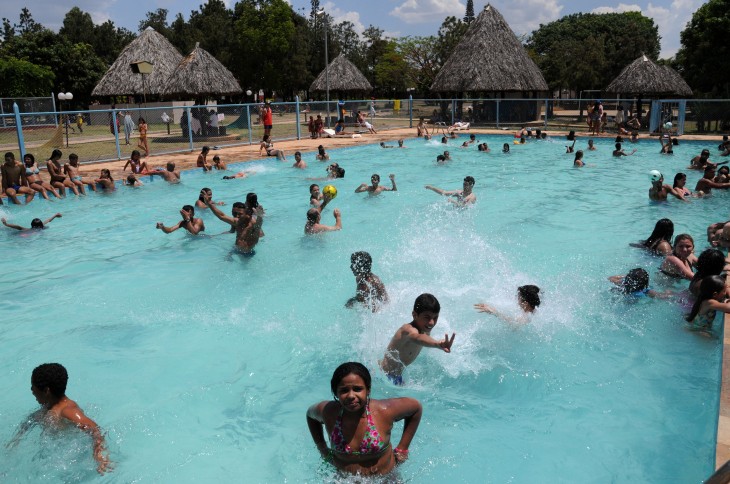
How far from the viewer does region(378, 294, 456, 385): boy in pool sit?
450 cm

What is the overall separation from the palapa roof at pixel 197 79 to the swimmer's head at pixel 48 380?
2427 centimetres

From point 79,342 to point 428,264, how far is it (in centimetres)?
518

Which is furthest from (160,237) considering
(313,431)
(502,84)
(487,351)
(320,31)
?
(320,31)

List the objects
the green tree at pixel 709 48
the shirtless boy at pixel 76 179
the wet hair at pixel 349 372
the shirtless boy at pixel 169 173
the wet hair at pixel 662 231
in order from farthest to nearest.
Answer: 1. the green tree at pixel 709 48
2. the shirtless boy at pixel 169 173
3. the shirtless boy at pixel 76 179
4. the wet hair at pixel 662 231
5. the wet hair at pixel 349 372

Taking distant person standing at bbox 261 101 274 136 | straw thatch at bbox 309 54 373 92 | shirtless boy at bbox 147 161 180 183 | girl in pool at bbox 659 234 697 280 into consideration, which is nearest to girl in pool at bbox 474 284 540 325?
girl in pool at bbox 659 234 697 280

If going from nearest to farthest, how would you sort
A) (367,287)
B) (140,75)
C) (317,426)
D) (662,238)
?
(317,426), (367,287), (662,238), (140,75)

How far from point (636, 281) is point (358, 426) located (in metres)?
4.89

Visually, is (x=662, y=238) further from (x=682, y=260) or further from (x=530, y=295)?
(x=530, y=295)

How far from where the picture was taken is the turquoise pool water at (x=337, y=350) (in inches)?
179

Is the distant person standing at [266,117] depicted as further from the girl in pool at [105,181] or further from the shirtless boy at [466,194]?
the shirtless boy at [466,194]

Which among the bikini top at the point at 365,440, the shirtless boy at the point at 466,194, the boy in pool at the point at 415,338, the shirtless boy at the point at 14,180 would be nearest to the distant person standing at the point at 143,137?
the shirtless boy at the point at 14,180

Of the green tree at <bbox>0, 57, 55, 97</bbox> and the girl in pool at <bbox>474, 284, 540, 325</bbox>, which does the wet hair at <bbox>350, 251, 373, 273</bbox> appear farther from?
the green tree at <bbox>0, 57, 55, 97</bbox>

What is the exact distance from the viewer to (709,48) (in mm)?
29234

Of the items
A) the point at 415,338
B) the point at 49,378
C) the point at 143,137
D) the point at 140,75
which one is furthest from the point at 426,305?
the point at 140,75
